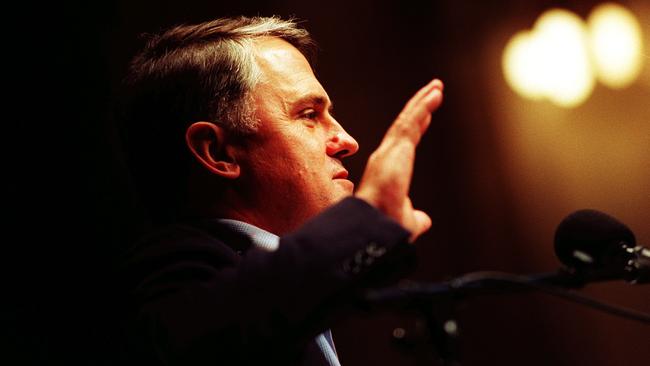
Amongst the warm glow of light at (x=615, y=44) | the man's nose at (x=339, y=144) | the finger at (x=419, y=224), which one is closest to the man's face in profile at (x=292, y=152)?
the man's nose at (x=339, y=144)

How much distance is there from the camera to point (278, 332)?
0.81 m

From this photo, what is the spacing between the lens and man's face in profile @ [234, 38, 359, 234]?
Result: 1.36 m

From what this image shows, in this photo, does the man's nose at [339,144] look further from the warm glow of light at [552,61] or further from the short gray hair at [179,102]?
the warm glow of light at [552,61]

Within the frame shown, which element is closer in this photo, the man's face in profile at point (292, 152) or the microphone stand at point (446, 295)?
the microphone stand at point (446, 295)

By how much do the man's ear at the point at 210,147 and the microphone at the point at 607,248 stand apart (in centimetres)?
70

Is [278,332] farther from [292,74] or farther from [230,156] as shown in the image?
[292,74]

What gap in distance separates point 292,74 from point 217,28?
0.22m

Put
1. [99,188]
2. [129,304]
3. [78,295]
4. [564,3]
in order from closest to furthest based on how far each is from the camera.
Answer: [129,304], [78,295], [99,188], [564,3]

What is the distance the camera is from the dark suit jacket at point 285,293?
0.81m

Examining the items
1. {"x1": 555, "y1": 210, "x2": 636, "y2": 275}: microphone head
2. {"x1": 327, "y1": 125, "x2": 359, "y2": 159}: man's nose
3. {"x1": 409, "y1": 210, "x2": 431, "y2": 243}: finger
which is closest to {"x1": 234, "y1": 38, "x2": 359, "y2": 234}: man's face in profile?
{"x1": 327, "y1": 125, "x2": 359, "y2": 159}: man's nose

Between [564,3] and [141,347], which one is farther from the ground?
[564,3]

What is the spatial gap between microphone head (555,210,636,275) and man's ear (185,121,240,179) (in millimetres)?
690

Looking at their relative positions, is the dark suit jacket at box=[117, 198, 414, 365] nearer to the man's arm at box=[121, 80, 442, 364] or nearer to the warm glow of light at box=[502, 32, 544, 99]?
the man's arm at box=[121, 80, 442, 364]

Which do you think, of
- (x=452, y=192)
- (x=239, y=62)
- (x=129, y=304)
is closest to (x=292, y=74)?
(x=239, y=62)
